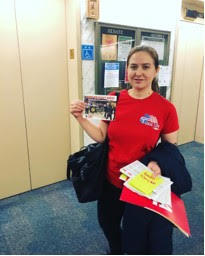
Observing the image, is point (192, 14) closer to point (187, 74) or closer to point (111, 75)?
point (187, 74)

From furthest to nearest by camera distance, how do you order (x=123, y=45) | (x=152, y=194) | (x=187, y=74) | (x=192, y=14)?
(x=187, y=74)
(x=192, y=14)
(x=123, y=45)
(x=152, y=194)

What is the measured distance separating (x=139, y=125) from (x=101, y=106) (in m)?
0.22

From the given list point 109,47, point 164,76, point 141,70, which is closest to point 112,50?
point 109,47

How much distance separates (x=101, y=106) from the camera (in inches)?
43.9

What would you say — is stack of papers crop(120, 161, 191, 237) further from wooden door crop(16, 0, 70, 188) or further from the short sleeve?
wooden door crop(16, 0, 70, 188)

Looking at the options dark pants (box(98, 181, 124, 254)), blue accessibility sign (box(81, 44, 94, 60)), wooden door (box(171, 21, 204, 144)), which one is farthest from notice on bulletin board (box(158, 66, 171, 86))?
dark pants (box(98, 181, 124, 254))

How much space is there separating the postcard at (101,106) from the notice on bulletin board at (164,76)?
2.08 meters

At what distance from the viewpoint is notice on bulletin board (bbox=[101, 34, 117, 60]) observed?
2.32 meters

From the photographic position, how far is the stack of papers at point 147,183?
898mm

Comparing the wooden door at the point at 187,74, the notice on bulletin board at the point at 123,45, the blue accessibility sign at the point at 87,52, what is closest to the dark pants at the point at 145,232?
the blue accessibility sign at the point at 87,52

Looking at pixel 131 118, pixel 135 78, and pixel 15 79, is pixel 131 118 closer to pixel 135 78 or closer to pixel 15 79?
pixel 135 78

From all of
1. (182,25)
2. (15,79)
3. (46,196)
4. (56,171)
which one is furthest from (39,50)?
(182,25)

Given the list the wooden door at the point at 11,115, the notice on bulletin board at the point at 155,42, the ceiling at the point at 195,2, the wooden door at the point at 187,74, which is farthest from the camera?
the wooden door at the point at 187,74

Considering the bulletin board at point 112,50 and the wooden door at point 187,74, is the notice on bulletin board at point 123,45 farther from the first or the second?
the wooden door at point 187,74
